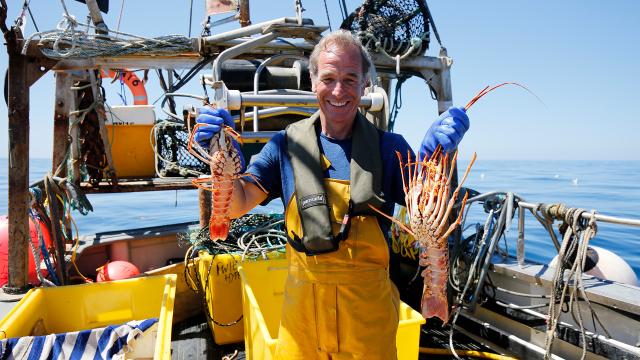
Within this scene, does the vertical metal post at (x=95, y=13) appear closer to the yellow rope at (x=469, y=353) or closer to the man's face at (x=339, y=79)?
the man's face at (x=339, y=79)

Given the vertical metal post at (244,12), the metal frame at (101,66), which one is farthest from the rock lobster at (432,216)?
the vertical metal post at (244,12)

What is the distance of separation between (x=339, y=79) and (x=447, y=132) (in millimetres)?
555

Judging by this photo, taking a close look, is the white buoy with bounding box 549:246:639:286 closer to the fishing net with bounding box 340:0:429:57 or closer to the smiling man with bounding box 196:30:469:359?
the fishing net with bounding box 340:0:429:57

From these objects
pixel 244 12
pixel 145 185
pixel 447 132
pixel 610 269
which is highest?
pixel 244 12

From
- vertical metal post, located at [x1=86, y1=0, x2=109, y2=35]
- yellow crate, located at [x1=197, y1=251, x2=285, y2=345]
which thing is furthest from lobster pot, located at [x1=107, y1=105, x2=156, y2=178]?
yellow crate, located at [x1=197, y1=251, x2=285, y2=345]

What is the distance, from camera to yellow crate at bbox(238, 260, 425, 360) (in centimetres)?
261

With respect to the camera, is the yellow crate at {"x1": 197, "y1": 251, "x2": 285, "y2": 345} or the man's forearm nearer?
the man's forearm

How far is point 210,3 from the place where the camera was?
8859 millimetres

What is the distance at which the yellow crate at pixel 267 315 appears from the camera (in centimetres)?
261

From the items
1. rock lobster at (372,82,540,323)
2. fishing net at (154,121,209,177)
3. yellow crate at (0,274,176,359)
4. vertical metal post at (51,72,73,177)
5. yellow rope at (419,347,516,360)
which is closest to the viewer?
rock lobster at (372,82,540,323)

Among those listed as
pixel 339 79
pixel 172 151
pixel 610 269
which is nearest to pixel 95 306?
pixel 339 79

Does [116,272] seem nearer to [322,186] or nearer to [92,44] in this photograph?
[92,44]

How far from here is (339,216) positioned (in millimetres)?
2020

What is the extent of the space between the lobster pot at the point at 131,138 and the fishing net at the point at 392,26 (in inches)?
131
